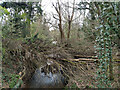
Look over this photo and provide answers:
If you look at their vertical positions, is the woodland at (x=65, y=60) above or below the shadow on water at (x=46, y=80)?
above

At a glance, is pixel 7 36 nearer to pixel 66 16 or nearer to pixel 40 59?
pixel 40 59

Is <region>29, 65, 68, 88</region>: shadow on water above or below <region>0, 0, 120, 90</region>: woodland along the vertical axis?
below

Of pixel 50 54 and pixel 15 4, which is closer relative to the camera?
pixel 50 54

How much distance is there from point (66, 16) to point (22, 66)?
861cm

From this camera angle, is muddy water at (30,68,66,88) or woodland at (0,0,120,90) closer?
woodland at (0,0,120,90)

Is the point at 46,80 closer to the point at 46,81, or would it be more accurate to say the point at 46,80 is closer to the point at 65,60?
the point at 46,81

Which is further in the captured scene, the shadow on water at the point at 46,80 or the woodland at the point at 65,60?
the shadow on water at the point at 46,80

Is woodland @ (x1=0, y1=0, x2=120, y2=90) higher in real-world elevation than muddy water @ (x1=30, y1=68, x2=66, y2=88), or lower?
higher

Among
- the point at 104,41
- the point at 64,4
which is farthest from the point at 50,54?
Answer: the point at 64,4

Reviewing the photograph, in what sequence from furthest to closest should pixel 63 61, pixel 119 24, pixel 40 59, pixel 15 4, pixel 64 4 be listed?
pixel 64 4 < pixel 15 4 < pixel 63 61 < pixel 40 59 < pixel 119 24

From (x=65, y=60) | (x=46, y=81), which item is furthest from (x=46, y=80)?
(x=65, y=60)

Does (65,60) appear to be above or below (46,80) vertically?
above

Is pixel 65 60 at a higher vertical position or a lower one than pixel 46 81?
higher

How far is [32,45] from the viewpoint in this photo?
4.39 metres
